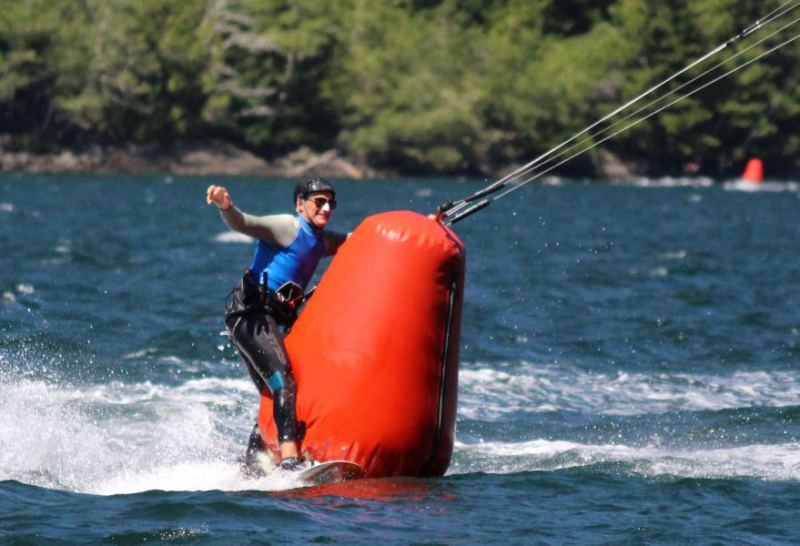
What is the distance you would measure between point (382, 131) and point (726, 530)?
69777 mm

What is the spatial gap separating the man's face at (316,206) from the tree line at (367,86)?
66.0 m

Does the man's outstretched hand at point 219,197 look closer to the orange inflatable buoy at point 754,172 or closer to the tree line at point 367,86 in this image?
the tree line at point 367,86

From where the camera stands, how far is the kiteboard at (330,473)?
9.88m

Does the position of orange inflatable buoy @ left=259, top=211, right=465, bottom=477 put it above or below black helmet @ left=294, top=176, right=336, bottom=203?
below

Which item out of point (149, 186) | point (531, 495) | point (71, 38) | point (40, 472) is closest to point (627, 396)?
point (531, 495)

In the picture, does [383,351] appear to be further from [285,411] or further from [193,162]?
[193,162]

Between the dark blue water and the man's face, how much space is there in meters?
1.59

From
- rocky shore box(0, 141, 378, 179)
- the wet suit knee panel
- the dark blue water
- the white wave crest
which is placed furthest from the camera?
rocky shore box(0, 141, 378, 179)

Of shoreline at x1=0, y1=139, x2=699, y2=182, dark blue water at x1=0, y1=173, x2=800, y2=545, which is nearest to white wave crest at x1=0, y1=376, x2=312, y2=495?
dark blue water at x1=0, y1=173, x2=800, y2=545

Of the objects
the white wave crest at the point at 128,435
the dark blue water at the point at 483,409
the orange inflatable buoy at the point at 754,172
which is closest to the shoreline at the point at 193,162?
the orange inflatable buoy at the point at 754,172

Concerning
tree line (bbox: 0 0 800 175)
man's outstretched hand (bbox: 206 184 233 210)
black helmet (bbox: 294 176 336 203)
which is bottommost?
man's outstretched hand (bbox: 206 184 233 210)

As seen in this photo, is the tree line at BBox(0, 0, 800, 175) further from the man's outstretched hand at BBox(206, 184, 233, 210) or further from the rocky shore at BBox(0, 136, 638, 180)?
the man's outstretched hand at BBox(206, 184, 233, 210)

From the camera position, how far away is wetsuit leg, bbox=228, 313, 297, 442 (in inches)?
390

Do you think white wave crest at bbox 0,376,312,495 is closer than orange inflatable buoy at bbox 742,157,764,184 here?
Yes
